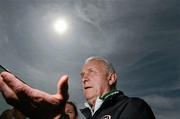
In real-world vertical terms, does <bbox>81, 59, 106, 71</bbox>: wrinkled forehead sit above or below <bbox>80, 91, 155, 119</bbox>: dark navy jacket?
above

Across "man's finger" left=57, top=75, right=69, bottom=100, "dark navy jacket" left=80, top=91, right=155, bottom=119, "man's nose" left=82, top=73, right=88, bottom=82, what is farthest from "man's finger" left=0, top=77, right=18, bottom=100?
"man's nose" left=82, top=73, right=88, bottom=82

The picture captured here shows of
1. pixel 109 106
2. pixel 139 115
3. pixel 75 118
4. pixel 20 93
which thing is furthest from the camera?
pixel 75 118

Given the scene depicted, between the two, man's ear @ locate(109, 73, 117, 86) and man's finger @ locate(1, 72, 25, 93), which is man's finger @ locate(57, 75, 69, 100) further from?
man's ear @ locate(109, 73, 117, 86)

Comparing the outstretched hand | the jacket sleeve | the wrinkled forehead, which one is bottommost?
the outstretched hand

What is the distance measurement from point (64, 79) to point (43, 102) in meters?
0.17

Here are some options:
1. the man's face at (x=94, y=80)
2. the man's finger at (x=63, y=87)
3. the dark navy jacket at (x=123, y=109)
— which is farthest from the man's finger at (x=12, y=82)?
the man's face at (x=94, y=80)

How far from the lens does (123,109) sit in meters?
3.68

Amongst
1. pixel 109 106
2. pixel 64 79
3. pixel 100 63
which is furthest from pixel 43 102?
pixel 100 63

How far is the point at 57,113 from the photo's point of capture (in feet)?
5.11

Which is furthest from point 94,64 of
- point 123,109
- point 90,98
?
point 123,109

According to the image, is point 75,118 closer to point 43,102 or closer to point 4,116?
point 4,116

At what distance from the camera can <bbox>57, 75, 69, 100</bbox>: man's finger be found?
4.99 ft

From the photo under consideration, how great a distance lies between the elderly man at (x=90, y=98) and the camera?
1525 mm

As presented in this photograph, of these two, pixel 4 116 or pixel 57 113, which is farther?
pixel 4 116
